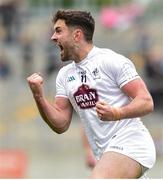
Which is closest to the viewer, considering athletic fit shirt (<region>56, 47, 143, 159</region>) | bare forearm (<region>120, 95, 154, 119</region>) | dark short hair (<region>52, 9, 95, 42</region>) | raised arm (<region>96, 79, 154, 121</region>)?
raised arm (<region>96, 79, 154, 121</region>)

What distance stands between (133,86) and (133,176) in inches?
29.3

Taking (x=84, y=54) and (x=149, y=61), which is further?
(x=149, y=61)

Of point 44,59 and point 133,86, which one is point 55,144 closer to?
point 44,59

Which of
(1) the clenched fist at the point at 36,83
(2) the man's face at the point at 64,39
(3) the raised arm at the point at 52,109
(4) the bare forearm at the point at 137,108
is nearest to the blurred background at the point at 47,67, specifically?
(3) the raised arm at the point at 52,109

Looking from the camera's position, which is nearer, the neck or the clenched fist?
the clenched fist

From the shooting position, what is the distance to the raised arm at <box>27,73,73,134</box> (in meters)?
7.91

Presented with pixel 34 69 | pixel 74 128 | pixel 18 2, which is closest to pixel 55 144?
pixel 74 128

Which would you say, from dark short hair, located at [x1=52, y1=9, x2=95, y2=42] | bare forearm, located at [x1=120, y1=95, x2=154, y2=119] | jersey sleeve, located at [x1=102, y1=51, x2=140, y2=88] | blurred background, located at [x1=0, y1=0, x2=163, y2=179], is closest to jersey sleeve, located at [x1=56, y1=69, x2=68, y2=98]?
dark short hair, located at [x1=52, y1=9, x2=95, y2=42]

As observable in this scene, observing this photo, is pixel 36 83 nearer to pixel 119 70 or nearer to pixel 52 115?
pixel 52 115

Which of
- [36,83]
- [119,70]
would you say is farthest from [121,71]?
[36,83]

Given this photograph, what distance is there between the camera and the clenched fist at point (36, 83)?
7.86 m

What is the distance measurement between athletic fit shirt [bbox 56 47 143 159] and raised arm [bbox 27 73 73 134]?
165 millimetres

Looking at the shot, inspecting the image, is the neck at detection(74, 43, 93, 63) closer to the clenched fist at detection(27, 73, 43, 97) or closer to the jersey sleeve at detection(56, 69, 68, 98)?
the jersey sleeve at detection(56, 69, 68, 98)

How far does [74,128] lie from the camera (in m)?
18.0
